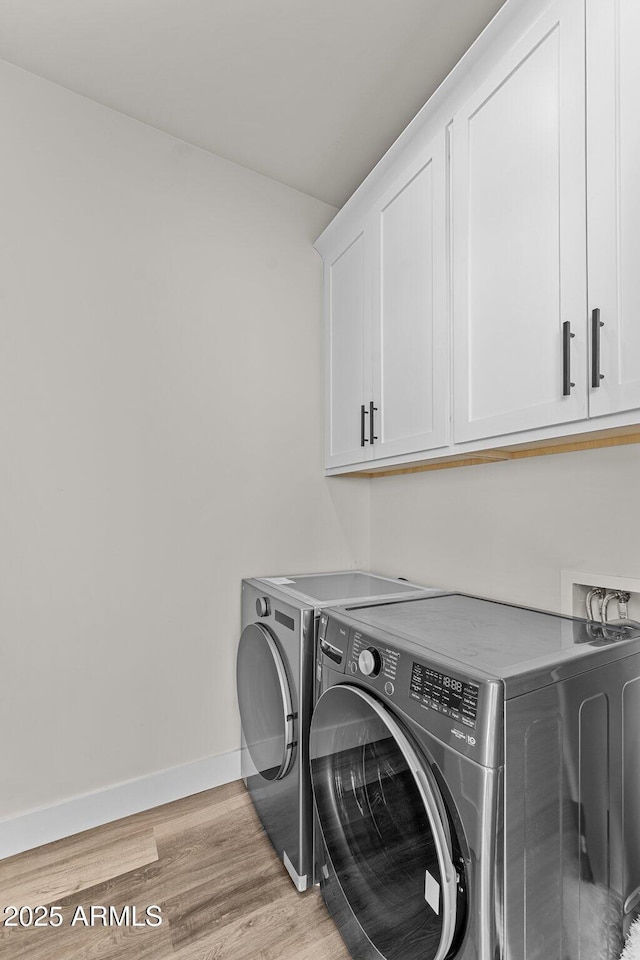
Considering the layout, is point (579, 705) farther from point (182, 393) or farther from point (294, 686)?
point (182, 393)

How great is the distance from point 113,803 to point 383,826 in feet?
3.77

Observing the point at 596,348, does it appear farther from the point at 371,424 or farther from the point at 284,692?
the point at 284,692

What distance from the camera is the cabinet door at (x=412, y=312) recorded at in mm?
1486

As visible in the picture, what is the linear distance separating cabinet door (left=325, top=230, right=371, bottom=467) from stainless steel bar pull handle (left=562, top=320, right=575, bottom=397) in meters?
0.88

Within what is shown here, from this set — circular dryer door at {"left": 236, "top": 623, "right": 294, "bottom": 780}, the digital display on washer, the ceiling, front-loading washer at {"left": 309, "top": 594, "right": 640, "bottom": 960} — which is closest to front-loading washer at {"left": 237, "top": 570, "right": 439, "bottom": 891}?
circular dryer door at {"left": 236, "top": 623, "right": 294, "bottom": 780}

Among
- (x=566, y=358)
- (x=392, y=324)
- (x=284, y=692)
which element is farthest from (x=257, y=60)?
(x=284, y=692)

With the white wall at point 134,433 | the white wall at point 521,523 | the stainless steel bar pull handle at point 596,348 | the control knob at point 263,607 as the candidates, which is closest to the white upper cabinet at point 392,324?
the white wall at point 134,433

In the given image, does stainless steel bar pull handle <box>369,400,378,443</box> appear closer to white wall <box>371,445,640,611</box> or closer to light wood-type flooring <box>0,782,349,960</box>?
white wall <box>371,445,640,611</box>

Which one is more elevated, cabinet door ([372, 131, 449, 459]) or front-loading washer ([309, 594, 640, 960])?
cabinet door ([372, 131, 449, 459])

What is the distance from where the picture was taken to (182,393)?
1.95 m

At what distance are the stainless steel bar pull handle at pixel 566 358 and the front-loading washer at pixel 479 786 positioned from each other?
574 mm

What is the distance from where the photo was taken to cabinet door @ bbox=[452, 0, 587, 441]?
1.07 m

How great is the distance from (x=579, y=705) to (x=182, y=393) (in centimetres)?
167

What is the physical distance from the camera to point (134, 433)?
1.84 m
